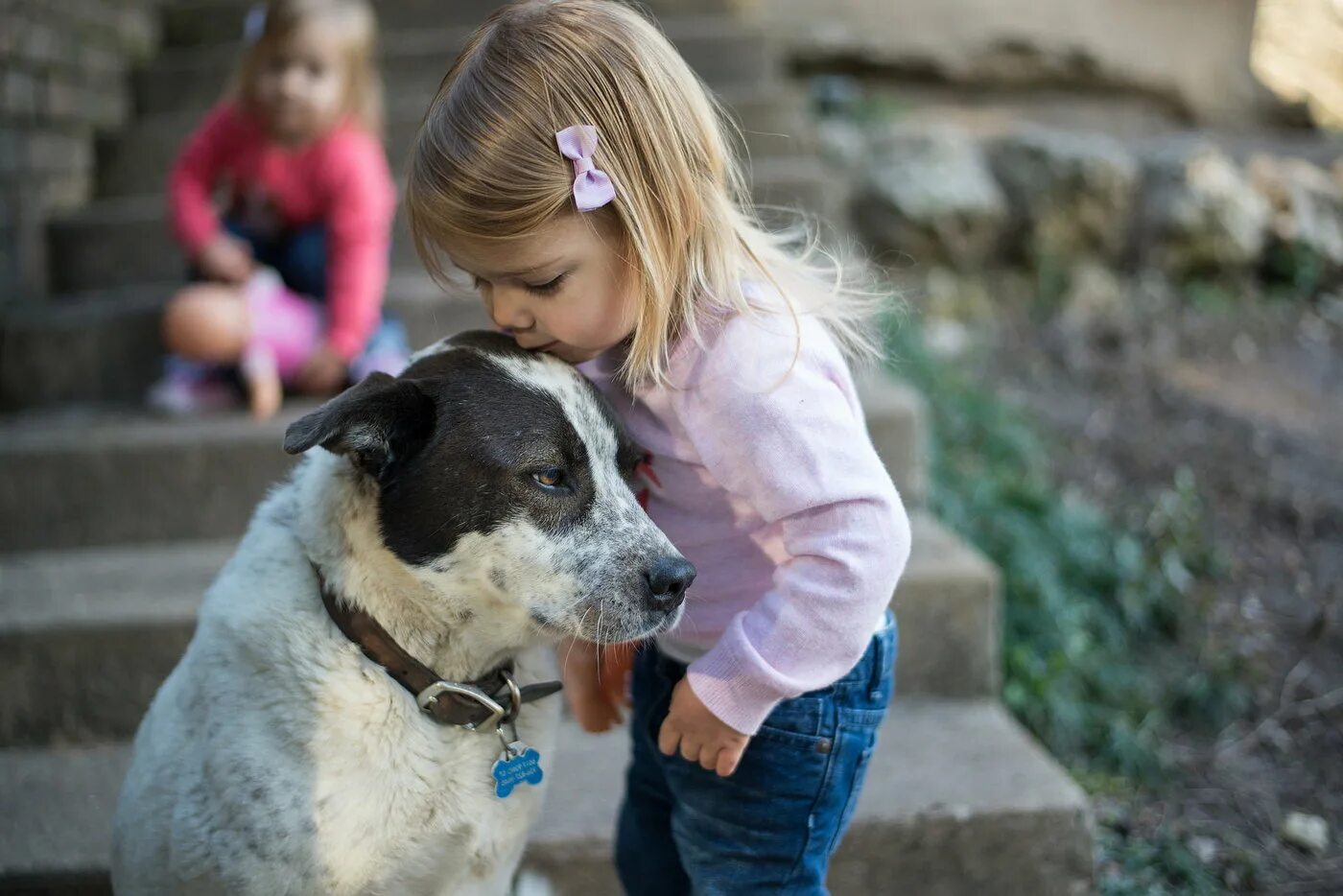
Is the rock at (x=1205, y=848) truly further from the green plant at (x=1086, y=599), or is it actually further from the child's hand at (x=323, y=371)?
the child's hand at (x=323, y=371)

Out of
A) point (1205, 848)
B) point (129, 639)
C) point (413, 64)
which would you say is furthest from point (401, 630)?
point (413, 64)

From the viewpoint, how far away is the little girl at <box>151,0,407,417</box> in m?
3.27

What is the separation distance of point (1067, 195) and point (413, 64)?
308 cm

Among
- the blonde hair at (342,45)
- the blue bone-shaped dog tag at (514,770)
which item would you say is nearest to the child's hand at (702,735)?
the blue bone-shaped dog tag at (514,770)

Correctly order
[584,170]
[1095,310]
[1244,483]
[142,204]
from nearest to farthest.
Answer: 1. [584,170]
2. [1244,483]
3. [142,204]
4. [1095,310]

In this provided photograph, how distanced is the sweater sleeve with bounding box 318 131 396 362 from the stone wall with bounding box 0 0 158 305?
50.1 inches

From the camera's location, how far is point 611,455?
67.3 inches

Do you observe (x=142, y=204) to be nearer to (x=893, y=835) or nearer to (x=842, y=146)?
(x=842, y=146)

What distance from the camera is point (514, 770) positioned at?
1.71 metres

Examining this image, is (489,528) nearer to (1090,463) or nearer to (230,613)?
(230,613)

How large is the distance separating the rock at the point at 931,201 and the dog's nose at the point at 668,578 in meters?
3.88

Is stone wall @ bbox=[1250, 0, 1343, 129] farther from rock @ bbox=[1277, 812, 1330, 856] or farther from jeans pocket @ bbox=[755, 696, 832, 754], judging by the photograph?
jeans pocket @ bbox=[755, 696, 832, 754]

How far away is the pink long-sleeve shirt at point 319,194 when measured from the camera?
3.30 metres

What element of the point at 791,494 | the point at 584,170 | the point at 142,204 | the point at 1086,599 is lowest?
the point at 1086,599
